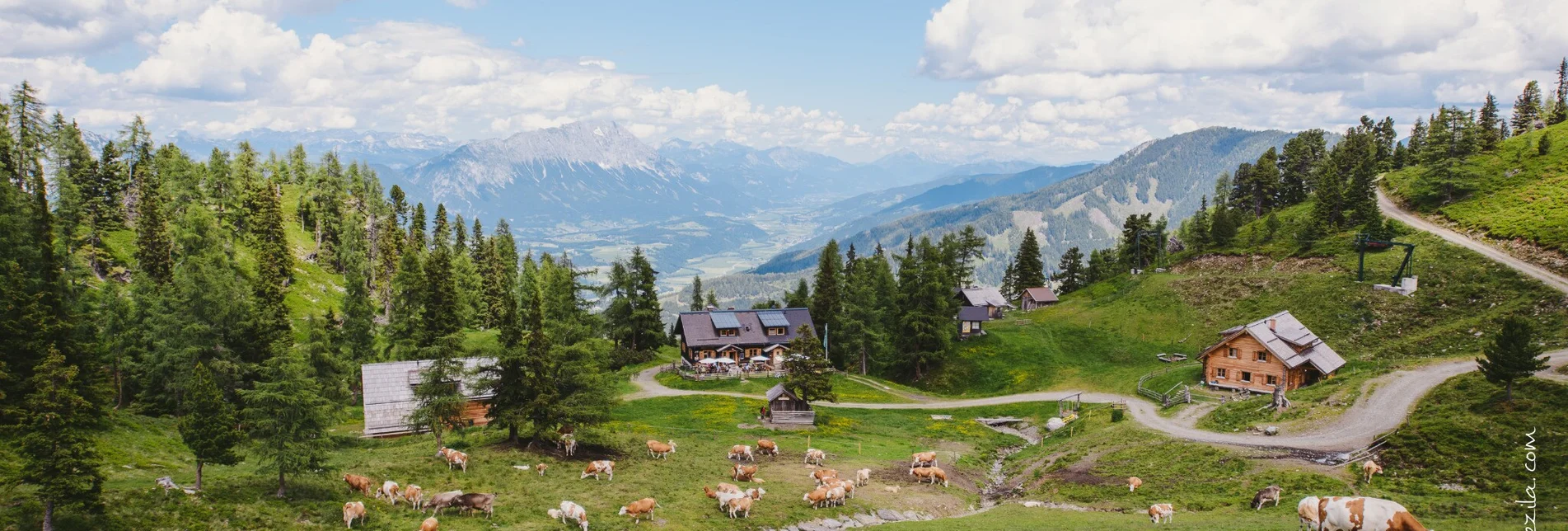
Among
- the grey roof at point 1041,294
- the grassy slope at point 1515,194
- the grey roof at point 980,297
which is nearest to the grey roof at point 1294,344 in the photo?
the grassy slope at point 1515,194

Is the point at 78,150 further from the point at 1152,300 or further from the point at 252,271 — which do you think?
the point at 1152,300

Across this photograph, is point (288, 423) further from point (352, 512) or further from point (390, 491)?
point (352, 512)

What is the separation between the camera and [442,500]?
3061cm

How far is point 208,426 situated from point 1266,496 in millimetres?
41728

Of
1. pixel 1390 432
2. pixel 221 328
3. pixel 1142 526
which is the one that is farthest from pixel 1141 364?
pixel 221 328

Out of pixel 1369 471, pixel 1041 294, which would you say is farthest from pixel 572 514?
pixel 1041 294

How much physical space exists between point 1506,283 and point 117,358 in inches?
4641

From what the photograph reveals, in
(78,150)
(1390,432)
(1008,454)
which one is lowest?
(1008,454)

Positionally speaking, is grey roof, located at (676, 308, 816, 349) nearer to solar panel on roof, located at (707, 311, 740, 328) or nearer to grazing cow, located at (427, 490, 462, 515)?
solar panel on roof, located at (707, 311, 740, 328)

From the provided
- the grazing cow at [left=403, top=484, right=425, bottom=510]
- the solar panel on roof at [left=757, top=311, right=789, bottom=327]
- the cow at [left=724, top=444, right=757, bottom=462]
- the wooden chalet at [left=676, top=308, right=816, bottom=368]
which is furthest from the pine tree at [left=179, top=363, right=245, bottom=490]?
the solar panel on roof at [left=757, top=311, right=789, bottom=327]

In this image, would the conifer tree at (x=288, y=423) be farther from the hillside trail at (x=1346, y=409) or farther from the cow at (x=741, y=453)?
the hillside trail at (x=1346, y=409)

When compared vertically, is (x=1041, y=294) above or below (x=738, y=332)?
above

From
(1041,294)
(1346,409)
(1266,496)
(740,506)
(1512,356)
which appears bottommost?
(740,506)

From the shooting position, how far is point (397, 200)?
13862 cm
